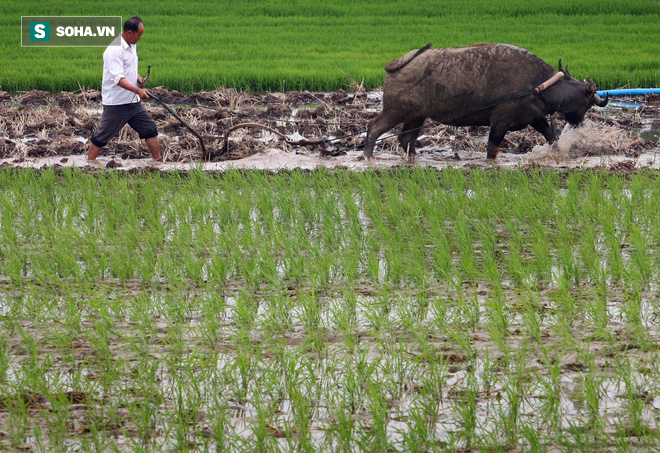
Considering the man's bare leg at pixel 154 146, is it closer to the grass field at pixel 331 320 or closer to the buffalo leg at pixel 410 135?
the grass field at pixel 331 320

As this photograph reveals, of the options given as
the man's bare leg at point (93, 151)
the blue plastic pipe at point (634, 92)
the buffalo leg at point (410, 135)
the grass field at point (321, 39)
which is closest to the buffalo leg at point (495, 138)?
the buffalo leg at point (410, 135)

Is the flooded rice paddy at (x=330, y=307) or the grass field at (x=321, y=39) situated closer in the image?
the flooded rice paddy at (x=330, y=307)

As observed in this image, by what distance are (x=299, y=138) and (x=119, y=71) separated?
2190 millimetres

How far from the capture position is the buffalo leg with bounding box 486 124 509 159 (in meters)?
6.87

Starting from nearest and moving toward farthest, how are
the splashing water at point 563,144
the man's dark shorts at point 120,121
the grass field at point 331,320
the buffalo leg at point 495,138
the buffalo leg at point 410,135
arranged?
the grass field at point 331,320 → the man's dark shorts at point 120,121 → the buffalo leg at point 495,138 → the splashing water at point 563,144 → the buffalo leg at point 410,135

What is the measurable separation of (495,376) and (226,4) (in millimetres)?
17877

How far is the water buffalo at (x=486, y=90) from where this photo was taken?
6.75 metres

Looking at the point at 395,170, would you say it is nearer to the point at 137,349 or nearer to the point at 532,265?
the point at 532,265

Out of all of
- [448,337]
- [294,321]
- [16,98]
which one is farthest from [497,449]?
[16,98]

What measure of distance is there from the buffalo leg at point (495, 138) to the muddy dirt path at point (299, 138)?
0.10 m

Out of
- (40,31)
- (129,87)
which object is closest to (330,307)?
(129,87)

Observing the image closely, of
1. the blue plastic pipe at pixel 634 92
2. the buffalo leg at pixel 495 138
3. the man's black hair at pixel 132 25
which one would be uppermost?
the man's black hair at pixel 132 25

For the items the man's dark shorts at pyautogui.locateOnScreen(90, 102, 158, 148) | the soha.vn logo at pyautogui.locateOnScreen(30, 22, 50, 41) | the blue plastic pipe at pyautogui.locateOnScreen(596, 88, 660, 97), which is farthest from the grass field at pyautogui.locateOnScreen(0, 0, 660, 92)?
the man's dark shorts at pyautogui.locateOnScreen(90, 102, 158, 148)

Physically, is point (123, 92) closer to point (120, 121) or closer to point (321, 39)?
point (120, 121)
